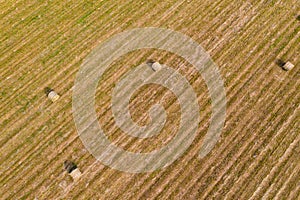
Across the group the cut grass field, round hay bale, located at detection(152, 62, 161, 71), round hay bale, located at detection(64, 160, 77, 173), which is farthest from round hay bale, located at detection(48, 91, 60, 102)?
round hay bale, located at detection(152, 62, 161, 71)

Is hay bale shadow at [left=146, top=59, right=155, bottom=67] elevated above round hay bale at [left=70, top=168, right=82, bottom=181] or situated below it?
above

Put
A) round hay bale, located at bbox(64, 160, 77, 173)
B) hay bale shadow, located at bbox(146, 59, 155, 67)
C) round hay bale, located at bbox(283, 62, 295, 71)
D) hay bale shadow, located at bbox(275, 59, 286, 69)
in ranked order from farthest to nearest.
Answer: hay bale shadow, located at bbox(146, 59, 155, 67)
hay bale shadow, located at bbox(275, 59, 286, 69)
round hay bale, located at bbox(283, 62, 295, 71)
round hay bale, located at bbox(64, 160, 77, 173)

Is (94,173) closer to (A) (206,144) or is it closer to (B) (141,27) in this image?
(A) (206,144)

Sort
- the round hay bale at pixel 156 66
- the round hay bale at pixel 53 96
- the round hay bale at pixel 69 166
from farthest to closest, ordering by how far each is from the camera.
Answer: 1. the round hay bale at pixel 156 66
2. the round hay bale at pixel 53 96
3. the round hay bale at pixel 69 166

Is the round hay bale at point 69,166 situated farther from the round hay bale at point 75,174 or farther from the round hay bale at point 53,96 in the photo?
the round hay bale at point 53,96

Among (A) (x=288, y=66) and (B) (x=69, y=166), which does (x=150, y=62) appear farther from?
(A) (x=288, y=66)

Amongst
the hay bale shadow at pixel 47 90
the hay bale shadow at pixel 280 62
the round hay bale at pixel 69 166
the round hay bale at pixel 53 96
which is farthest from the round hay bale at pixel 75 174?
the hay bale shadow at pixel 280 62

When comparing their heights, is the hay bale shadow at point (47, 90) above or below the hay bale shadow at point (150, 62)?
above

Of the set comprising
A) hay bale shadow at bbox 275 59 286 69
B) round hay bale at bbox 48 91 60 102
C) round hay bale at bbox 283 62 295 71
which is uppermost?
round hay bale at bbox 48 91 60 102

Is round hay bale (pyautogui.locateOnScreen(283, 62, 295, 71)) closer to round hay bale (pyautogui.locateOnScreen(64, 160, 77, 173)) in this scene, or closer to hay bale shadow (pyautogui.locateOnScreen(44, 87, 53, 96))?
round hay bale (pyautogui.locateOnScreen(64, 160, 77, 173))
